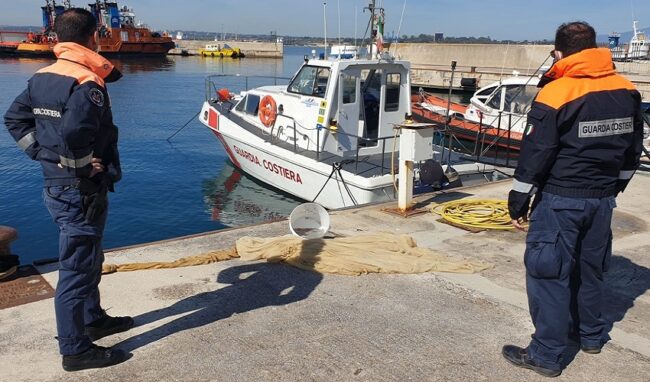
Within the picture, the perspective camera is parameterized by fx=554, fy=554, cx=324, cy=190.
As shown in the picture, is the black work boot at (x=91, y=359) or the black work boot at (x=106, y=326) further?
the black work boot at (x=106, y=326)

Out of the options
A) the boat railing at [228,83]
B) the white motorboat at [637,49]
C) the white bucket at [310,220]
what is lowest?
the white bucket at [310,220]

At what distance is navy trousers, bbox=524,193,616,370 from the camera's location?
3035mm

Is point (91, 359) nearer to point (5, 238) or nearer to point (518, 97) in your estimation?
point (5, 238)

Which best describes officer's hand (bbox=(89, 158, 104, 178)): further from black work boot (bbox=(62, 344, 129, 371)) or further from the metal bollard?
the metal bollard

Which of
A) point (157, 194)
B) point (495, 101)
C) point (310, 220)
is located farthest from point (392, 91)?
point (495, 101)

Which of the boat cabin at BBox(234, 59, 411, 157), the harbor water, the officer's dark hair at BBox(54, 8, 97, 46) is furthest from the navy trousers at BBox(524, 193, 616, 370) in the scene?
the harbor water

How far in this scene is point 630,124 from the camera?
10.0ft

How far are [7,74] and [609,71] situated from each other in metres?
46.5

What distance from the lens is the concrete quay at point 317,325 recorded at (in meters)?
3.24

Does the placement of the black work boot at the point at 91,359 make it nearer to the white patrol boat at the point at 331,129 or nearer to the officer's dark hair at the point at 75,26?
the officer's dark hair at the point at 75,26

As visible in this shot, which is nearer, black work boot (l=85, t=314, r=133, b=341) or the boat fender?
black work boot (l=85, t=314, r=133, b=341)

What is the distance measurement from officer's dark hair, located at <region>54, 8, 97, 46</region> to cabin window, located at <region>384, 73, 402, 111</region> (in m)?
7.85

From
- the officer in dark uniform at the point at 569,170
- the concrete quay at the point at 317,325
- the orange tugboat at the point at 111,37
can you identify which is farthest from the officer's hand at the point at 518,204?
the orange tugboat at the point at 111,37

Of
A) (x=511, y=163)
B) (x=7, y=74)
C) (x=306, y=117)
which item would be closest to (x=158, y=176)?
(x=306, y=117)
